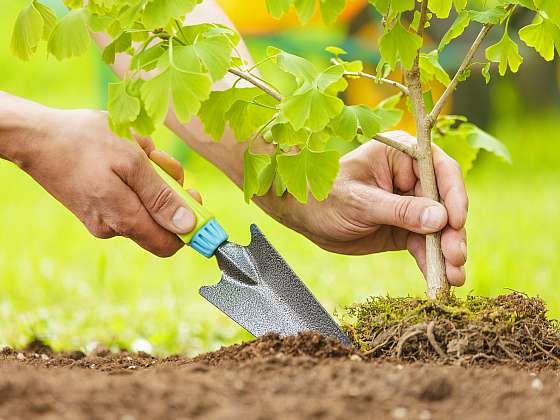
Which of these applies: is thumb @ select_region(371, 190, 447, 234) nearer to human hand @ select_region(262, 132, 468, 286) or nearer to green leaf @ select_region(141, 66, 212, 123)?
human hand @ select_region(262, 132, 468, 286)

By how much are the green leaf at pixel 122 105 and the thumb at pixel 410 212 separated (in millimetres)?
701

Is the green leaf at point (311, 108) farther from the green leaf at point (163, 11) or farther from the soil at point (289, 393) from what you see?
the soil at point (289, 393)

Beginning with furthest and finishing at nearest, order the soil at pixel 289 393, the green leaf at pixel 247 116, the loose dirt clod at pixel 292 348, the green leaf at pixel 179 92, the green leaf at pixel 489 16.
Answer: the green leaf at pixel 247 116, the green leaf at pixel 489 16, the loose dirt clod at pixel 292 348, the green leaf at pixel 179 92, the soil at pixel 289 393

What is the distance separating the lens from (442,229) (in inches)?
81.1

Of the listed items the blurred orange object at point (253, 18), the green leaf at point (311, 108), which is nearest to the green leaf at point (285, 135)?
the green leaf at point (311, 108)

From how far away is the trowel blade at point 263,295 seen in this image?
198 centimetres

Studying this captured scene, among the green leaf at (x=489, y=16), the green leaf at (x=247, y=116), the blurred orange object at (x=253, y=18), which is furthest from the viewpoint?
the blurred orange object at (x=253, y=18)

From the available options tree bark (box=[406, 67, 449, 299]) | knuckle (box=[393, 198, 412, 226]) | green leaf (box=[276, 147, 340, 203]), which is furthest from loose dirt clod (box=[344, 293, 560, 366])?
green leaf (box=[276, 147, 340, 203])

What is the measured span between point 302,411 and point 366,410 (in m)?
0.10

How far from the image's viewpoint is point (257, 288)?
2.05 metres

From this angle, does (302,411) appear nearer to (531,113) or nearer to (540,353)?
(540,353)

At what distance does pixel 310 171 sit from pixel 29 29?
64 centimetres

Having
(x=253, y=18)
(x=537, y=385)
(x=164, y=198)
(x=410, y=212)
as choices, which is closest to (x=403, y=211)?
(x=410, y=212)

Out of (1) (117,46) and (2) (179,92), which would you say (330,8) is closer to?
(2) (179,92)
